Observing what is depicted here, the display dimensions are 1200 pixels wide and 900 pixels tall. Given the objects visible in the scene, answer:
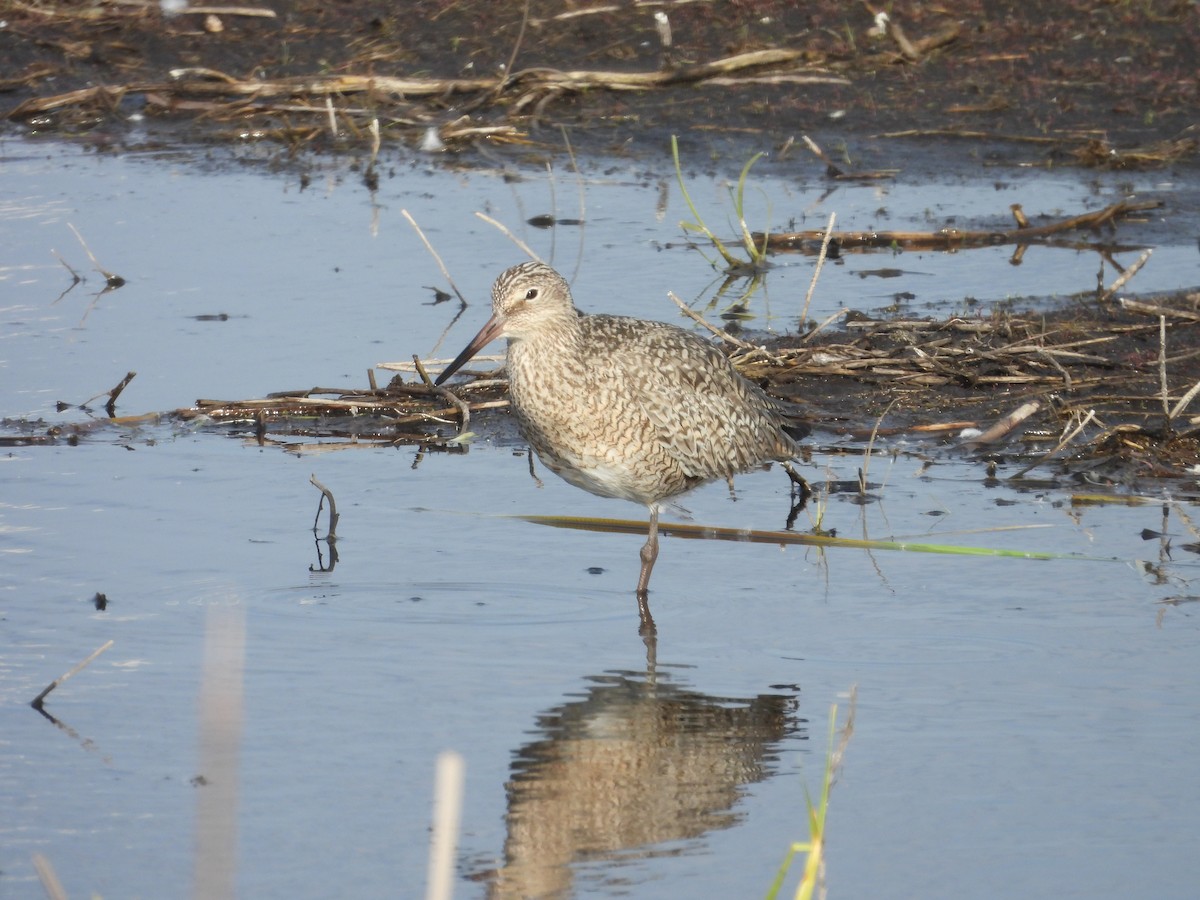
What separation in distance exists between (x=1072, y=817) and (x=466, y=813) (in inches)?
66.4

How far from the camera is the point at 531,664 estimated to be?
6270 mm

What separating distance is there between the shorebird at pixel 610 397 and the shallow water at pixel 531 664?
1.16ft

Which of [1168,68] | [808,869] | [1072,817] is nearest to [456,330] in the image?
[1072,817]

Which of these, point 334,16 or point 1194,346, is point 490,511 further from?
point 334,16

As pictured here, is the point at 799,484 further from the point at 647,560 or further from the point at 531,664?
the point at 531,664

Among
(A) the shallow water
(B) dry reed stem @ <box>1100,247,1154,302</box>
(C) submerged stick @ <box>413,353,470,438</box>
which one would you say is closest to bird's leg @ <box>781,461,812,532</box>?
(A) the shallow water

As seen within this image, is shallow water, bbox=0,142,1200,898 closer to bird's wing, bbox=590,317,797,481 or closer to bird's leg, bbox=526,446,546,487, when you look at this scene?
bird's leg, bbox=526,446,546,487

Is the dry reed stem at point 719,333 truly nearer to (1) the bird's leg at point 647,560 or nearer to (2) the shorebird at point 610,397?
(2) the shorebird at point 610,397

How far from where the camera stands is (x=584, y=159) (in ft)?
47.2

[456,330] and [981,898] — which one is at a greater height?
[456,330]

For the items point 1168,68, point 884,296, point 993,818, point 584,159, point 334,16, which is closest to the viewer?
point 993,818

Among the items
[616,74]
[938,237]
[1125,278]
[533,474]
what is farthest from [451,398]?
[616,74]

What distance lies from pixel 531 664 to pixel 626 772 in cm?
87

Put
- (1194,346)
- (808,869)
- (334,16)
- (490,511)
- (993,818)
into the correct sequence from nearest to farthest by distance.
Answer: (808,869) < (993,818) < (490,511) < (1194,346) < (334,16)
